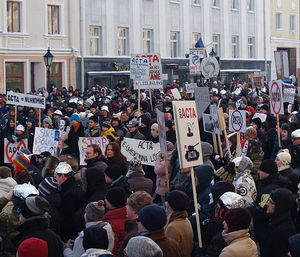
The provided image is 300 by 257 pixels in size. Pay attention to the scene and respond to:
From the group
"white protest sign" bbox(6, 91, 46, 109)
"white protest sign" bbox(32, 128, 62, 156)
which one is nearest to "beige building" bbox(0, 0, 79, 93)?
"white protest sign" bbox(6, 91, 46, 109)

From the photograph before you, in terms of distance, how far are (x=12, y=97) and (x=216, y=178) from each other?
24.7 feet

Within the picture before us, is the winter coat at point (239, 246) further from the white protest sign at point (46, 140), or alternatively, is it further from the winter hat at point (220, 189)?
the white protest sign at point (46, 140)

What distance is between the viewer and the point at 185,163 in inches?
314

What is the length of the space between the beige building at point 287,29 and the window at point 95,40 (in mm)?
18763

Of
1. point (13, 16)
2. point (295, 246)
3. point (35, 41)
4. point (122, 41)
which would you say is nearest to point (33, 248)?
point (295, 246)

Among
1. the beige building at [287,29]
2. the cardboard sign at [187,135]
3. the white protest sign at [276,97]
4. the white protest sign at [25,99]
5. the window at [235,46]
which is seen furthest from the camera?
the beige building at [287,29]

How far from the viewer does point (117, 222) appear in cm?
690

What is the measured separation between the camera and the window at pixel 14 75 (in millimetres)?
35156

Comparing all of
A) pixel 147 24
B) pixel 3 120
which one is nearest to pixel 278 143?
pixel 3 120

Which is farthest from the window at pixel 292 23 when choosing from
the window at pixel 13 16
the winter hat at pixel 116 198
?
the winter hat at pixel 116 198

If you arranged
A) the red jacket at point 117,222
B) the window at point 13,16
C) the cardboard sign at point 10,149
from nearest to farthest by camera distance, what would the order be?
1. the red jacket at point 117,222
2. the cardboard sign at point 10,149
3. the window at point 13,16

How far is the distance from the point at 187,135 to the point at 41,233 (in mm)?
2427

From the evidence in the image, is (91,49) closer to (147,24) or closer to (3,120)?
(147,24)

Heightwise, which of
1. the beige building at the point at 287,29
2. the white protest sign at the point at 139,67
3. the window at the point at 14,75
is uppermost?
the beige building at the point at 287,29
